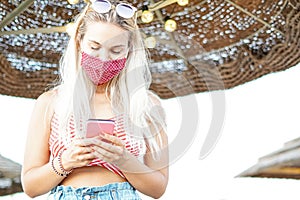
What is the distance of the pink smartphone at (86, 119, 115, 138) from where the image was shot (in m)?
0.88

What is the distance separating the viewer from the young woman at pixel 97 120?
0.92 metres

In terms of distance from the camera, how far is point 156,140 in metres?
1.00

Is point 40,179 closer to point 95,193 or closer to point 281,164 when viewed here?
point 95,193

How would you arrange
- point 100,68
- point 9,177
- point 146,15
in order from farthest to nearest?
point 9,177 < point 146,15 < point 100,68

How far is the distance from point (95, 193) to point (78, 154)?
0.28 feet

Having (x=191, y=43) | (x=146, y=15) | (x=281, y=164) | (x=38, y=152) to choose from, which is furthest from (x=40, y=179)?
(x=281, y=164)

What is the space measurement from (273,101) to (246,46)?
680 mm

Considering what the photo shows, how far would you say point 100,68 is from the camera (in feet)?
3.18

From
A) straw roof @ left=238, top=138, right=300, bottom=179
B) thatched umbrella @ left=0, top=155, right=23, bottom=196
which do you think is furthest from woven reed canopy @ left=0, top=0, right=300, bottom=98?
Answer: straw roof @ left=238, top=138, right=300, bottom=179

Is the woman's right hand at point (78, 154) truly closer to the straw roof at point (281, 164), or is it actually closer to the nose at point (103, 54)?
the nose at point (103, 54)

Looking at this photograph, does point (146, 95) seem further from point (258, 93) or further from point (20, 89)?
point (258, 93)

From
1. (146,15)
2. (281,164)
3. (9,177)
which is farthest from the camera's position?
(281,164)

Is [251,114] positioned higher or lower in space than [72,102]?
higher

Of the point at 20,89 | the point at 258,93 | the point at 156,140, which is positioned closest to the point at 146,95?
the point at 156,140
